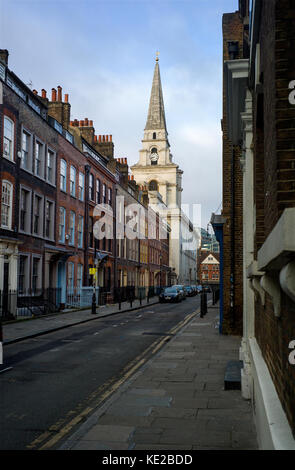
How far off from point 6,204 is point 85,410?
17472 millimetres

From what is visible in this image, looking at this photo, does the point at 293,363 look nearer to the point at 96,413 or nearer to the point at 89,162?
the point at 96,413

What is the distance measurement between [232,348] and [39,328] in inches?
353

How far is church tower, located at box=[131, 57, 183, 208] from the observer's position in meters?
99.9

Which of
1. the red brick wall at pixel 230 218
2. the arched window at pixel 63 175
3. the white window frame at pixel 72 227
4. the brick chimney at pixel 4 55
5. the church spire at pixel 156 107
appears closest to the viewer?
the red brick wall at pixel 230 218

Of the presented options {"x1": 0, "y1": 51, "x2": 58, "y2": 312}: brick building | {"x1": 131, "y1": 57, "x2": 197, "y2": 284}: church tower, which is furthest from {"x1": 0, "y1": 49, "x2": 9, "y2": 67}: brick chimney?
{"x1": 131, "y1": 57, "x2": 197, "y2": 284}: church tower

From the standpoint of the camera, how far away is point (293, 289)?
7.81 ft

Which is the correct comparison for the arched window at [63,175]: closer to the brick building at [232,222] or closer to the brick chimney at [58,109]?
the brick chimney at [58,109]

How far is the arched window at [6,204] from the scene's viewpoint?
23.2 metres

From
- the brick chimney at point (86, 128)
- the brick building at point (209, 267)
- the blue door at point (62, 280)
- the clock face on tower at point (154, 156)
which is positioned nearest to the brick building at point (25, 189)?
the blue door at point (62, 280)

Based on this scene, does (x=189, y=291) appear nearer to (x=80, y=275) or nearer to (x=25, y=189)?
(x=80, y=275)

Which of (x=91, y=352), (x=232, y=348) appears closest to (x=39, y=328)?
(x=91, y=352)

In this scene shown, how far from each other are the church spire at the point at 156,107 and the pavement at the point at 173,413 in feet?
313

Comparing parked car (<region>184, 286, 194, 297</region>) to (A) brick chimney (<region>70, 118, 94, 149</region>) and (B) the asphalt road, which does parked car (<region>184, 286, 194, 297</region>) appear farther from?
(B) the asphalt road

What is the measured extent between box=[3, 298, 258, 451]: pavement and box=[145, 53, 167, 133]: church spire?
95.4m
